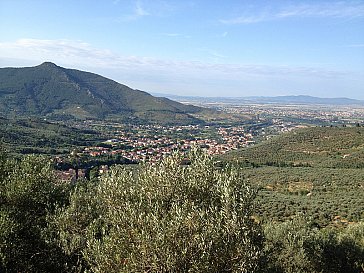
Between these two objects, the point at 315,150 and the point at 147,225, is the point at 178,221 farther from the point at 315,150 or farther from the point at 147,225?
the point at 315,150

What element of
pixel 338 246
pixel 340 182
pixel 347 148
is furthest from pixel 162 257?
pixel 347 148

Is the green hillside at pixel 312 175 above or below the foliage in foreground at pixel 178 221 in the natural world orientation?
below

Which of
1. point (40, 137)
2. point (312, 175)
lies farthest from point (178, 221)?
point (40, 137)

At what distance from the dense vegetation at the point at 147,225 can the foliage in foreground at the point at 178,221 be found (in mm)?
30

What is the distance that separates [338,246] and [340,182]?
30.9 metres

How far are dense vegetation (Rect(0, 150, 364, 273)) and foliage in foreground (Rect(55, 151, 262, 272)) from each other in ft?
0.10

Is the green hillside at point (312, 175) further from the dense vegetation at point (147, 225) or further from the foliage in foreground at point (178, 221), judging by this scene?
the foliage in foreground at point (178, 221)

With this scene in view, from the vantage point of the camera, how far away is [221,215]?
10.4 metres

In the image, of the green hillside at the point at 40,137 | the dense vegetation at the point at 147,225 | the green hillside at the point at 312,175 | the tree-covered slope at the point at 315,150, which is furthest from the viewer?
the green hillside at the point at 40,137

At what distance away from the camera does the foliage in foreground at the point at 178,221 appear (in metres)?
9.45

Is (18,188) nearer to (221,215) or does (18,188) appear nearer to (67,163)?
(221,215)

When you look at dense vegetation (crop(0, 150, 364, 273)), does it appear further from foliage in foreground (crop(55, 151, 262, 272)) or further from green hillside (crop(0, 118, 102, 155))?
green hillside (crop(0, 118, 102, 155))

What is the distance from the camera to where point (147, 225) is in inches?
392

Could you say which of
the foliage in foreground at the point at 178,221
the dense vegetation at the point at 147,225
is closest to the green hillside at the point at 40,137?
the dense vegetation at the point at 147,225
